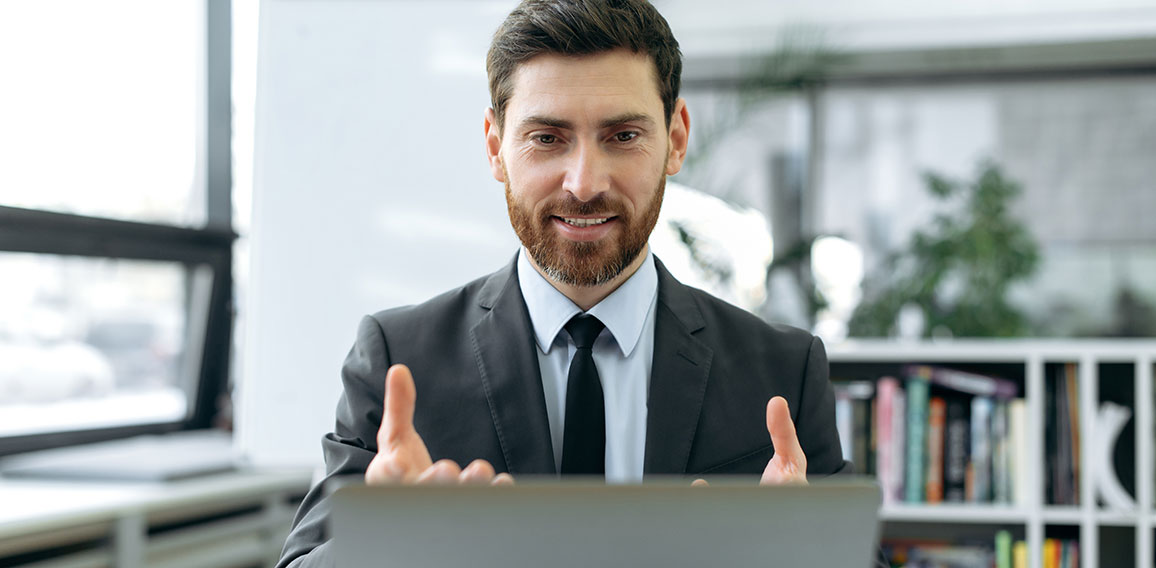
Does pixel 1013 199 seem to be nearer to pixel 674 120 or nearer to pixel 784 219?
pixel 784 219

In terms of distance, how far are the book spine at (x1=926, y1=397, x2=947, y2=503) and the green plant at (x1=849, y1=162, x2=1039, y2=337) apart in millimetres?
673

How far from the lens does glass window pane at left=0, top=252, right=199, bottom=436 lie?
2641 mm

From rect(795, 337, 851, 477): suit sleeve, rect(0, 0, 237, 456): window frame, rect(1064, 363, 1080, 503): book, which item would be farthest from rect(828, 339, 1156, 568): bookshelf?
rect(0, 0, 237, 456): window frame

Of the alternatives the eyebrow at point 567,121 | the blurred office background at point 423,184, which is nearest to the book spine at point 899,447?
the blurred office background at point 423,184

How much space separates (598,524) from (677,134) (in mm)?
836

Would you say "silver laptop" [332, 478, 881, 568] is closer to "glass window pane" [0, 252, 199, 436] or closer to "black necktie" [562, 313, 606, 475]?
"black necktie" [562, 313, 606, 475]

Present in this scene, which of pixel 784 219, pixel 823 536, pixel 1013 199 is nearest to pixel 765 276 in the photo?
pixel 784 219

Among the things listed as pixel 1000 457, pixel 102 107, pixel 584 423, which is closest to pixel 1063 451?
pixel 1000 457

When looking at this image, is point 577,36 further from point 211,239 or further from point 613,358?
point 211,239

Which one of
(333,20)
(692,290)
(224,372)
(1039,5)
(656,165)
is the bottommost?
(224,372)

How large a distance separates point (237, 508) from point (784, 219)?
219 centimetres

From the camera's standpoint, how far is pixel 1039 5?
3.29 metres

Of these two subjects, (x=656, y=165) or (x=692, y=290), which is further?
(x=692, y=290)

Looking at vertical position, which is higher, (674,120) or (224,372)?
(674,120)
